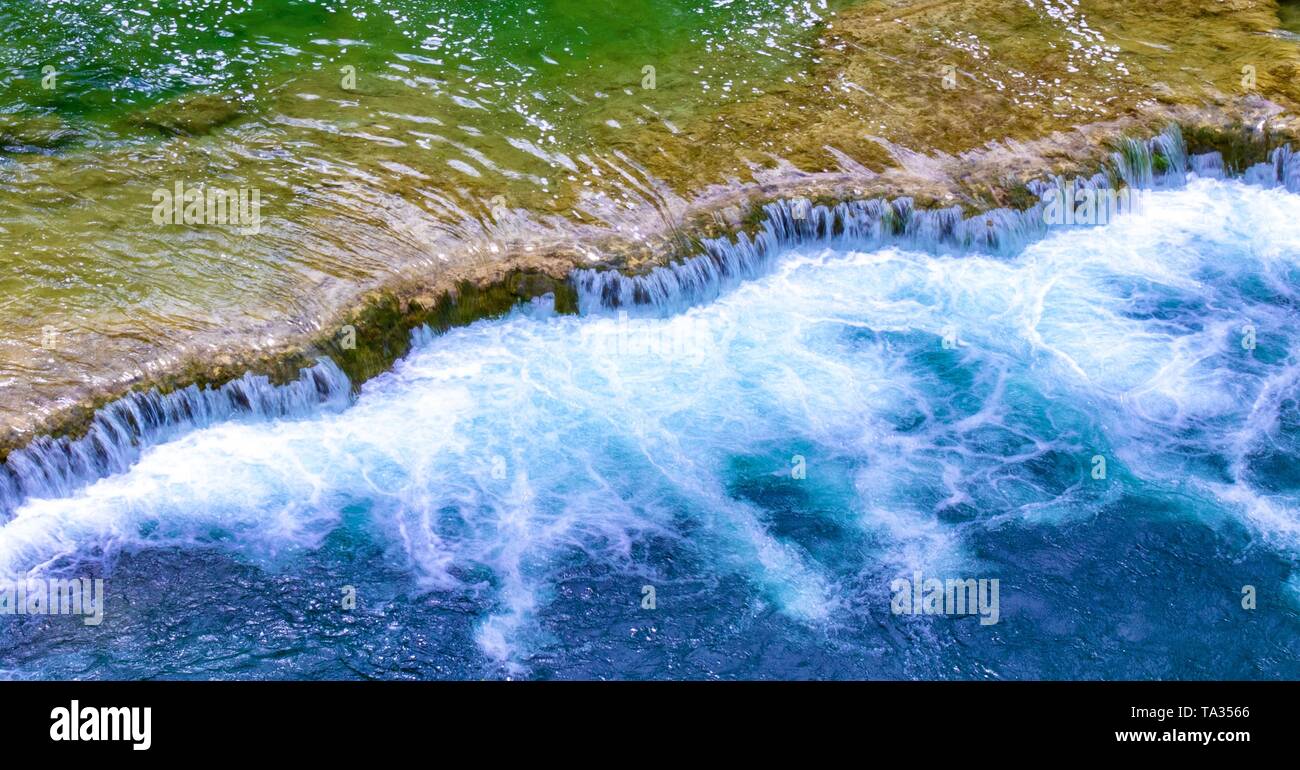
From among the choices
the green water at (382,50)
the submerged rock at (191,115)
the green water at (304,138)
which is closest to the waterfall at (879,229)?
the green water at (304,138)

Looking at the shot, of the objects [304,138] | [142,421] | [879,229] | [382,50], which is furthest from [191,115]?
[879,229]

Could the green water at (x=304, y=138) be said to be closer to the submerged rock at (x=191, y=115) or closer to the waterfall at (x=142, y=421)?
the submerged rock at (x=191, y=115)

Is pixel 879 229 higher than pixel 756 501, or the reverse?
pixel 879 229

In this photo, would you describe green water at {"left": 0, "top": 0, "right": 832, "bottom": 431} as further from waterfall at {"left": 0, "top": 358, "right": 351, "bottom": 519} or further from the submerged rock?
waterfall at {"left": 0, "top": 358, "right": 351, "bottom": 519}

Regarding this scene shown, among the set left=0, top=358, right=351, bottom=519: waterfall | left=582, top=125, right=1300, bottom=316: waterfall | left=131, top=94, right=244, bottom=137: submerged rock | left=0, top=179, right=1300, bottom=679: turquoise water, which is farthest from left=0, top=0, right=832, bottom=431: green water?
left=0, top=179, right=1300, bottom=679: turquoise water

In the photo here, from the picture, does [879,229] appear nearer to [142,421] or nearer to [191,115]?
[191,115]

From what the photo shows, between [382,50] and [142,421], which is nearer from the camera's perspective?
[142,421]

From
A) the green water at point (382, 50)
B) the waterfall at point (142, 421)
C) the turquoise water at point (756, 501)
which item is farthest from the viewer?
the green water at point (382, 50)
